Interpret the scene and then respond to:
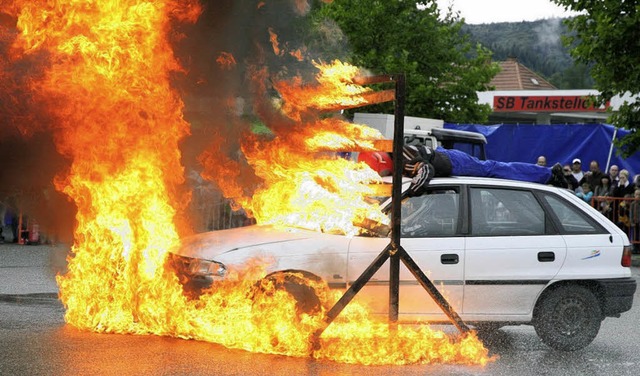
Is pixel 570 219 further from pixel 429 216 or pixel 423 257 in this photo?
pixel 423 257

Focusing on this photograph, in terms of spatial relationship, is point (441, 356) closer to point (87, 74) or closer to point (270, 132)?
point (270, 132)

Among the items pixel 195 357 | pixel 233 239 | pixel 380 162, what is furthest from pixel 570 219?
pixel 195 357

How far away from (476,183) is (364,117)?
10.2 metres

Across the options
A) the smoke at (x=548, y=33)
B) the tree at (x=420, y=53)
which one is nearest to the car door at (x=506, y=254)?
the tree at (x=420, y=53)

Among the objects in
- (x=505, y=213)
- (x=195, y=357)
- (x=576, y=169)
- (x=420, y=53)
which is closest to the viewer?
(x=195, y=357)

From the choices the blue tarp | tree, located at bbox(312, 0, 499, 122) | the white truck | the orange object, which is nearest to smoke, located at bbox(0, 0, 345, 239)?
the orange object

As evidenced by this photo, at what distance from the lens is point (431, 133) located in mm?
19391

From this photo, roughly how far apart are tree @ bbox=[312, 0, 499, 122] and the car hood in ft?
51.9

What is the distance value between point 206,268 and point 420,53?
60.6 ft

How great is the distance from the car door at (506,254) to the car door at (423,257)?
136mm

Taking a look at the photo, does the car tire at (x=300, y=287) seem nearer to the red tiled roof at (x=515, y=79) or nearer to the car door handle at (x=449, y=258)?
Answer: the car door handle at (x=449, y=258)

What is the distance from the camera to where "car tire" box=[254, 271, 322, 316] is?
7.45 metres

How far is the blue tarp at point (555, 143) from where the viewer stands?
20.6m

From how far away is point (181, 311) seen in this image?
758 cm
